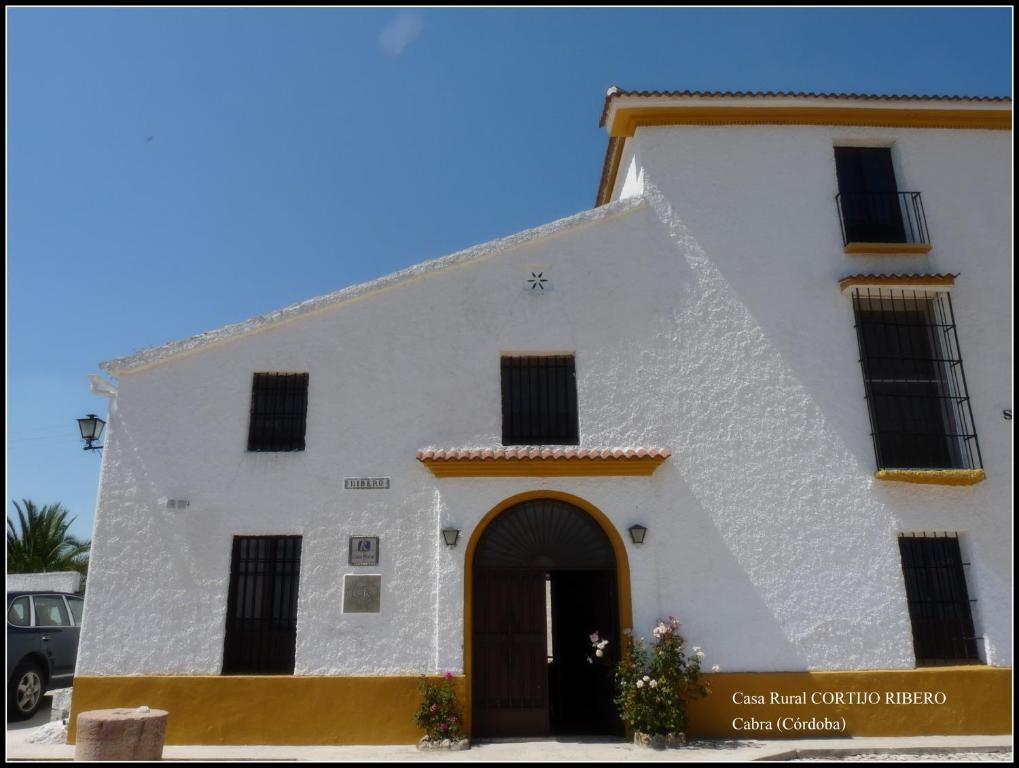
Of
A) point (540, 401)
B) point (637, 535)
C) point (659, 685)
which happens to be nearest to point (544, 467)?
point (540, 401)

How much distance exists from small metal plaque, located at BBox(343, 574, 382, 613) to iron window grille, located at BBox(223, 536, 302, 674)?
63 cm

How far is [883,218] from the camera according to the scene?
10617 millimetres

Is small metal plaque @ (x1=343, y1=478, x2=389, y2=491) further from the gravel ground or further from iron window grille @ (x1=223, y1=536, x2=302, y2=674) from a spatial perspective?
the gravel ground

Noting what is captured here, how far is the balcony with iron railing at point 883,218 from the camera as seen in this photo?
34.0 feet

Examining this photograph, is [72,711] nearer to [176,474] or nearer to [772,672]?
[176,474]

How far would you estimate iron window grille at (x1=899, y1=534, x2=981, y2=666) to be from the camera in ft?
29.1

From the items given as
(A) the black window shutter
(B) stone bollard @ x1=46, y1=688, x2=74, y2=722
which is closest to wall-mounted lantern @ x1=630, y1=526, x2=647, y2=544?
(A) the black window shutter

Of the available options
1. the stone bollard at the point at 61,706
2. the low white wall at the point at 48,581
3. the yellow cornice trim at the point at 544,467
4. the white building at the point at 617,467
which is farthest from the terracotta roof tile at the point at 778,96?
the low white wall at the point at 48,581

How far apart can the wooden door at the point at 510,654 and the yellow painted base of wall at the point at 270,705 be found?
52 cm

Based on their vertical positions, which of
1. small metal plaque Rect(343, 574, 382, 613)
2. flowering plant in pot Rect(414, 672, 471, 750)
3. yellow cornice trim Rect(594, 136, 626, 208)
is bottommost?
flowering plant in pot Rect(414, 672, 471, 750)

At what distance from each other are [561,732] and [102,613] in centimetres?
563

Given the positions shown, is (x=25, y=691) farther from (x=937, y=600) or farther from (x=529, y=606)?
(x=937, y=600)

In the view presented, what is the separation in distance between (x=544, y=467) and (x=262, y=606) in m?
3.78

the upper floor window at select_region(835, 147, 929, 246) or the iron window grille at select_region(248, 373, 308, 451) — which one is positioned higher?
the upper floor window at select_region(835, 147, 929, 246)
